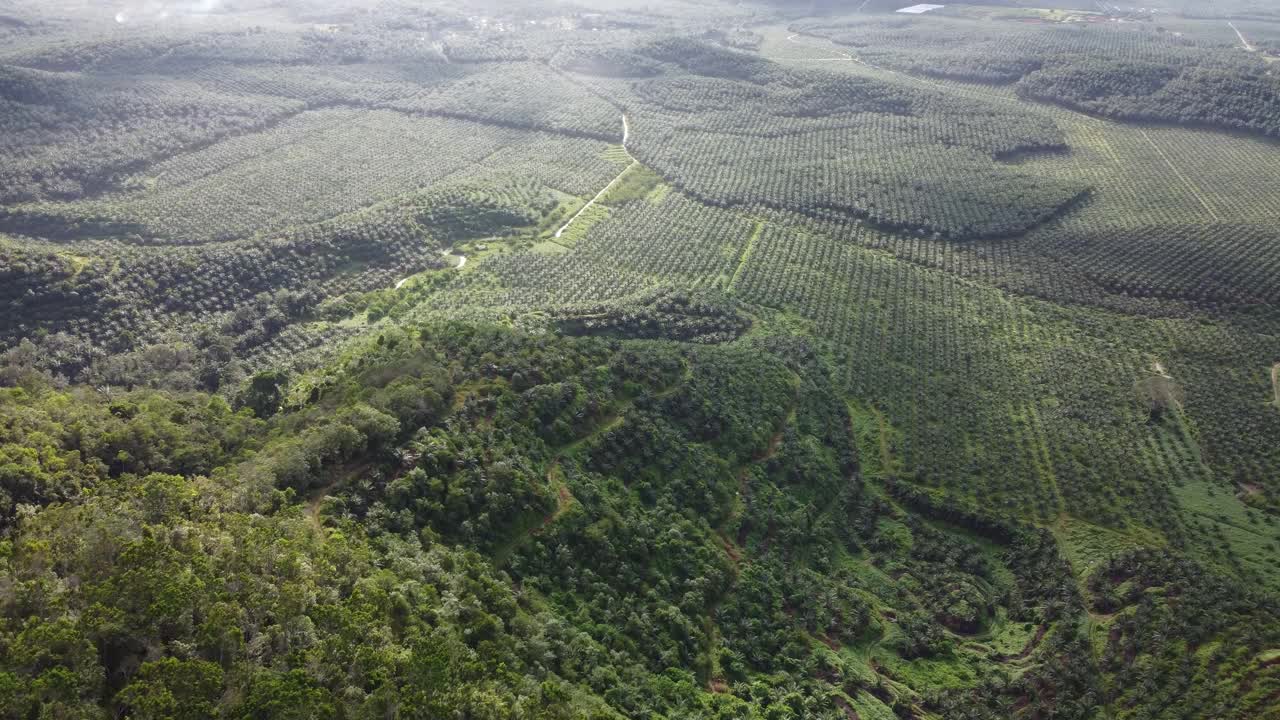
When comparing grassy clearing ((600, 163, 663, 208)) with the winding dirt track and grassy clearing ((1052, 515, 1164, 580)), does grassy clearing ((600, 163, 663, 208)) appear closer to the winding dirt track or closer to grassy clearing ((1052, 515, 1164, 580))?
grassy clearing ((1052, 515, 1164, 580))

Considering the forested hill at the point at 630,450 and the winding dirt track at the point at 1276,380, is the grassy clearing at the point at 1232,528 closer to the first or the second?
the forested hill at the point at 630,450

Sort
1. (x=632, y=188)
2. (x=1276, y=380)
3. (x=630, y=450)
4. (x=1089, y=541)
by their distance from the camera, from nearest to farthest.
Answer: (x=630, y=450) → (x=1089, y=541) → (x=1276, y=380) → (x=632, y=188)

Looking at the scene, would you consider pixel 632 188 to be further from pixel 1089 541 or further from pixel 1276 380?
pixel 1089 541

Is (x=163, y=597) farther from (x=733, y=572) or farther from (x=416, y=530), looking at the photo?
(x=733, y=572)

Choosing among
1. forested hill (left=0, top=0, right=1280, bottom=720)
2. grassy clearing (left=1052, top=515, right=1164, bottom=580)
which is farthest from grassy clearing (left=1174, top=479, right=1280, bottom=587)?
grassy clearing (left=1052, top=515, right=1164, bottom=580)

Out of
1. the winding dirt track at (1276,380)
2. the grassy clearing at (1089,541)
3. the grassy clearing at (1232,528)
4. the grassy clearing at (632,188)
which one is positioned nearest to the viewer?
the grassy clearing at (1089,541)

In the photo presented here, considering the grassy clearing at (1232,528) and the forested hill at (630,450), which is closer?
the forested hill at (630,450)

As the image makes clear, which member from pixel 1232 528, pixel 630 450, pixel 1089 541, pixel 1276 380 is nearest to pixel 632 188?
pixel 630 450

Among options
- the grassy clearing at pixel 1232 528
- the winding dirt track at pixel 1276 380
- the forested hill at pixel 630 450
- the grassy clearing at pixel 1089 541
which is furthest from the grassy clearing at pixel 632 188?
the grassy clearing at pixel 1232 528

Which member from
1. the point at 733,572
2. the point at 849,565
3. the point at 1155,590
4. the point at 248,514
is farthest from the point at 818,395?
the point at 248,514
